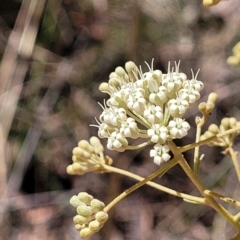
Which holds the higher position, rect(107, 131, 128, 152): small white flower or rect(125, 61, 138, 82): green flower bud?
rect(125, 61, 138, 82): green flower bud

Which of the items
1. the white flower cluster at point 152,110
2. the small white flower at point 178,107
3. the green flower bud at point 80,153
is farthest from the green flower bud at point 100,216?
the small white flower at point 178,107

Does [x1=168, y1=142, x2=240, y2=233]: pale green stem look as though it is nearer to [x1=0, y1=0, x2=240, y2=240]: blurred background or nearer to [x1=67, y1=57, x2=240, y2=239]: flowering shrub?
[x1=67, y1=57, x2=240, y2=239]: flowering shrub

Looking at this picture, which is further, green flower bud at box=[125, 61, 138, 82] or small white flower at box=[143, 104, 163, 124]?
green flower bud at box=[125, 61, 138, 82]

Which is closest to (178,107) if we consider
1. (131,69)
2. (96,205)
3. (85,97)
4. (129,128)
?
(129,128)

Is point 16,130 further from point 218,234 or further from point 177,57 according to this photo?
point 218,234

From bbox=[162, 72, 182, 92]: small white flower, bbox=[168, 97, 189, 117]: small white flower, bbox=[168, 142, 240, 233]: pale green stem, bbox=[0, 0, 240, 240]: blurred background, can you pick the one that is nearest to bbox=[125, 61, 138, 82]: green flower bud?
bbox=[162, 72, 182, 92]: small white flower

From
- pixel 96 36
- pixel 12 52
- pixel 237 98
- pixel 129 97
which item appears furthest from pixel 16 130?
pixel 129 97

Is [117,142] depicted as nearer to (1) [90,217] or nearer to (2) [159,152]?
(2) [159,152]

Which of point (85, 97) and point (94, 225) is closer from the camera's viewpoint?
point (94, 225)
